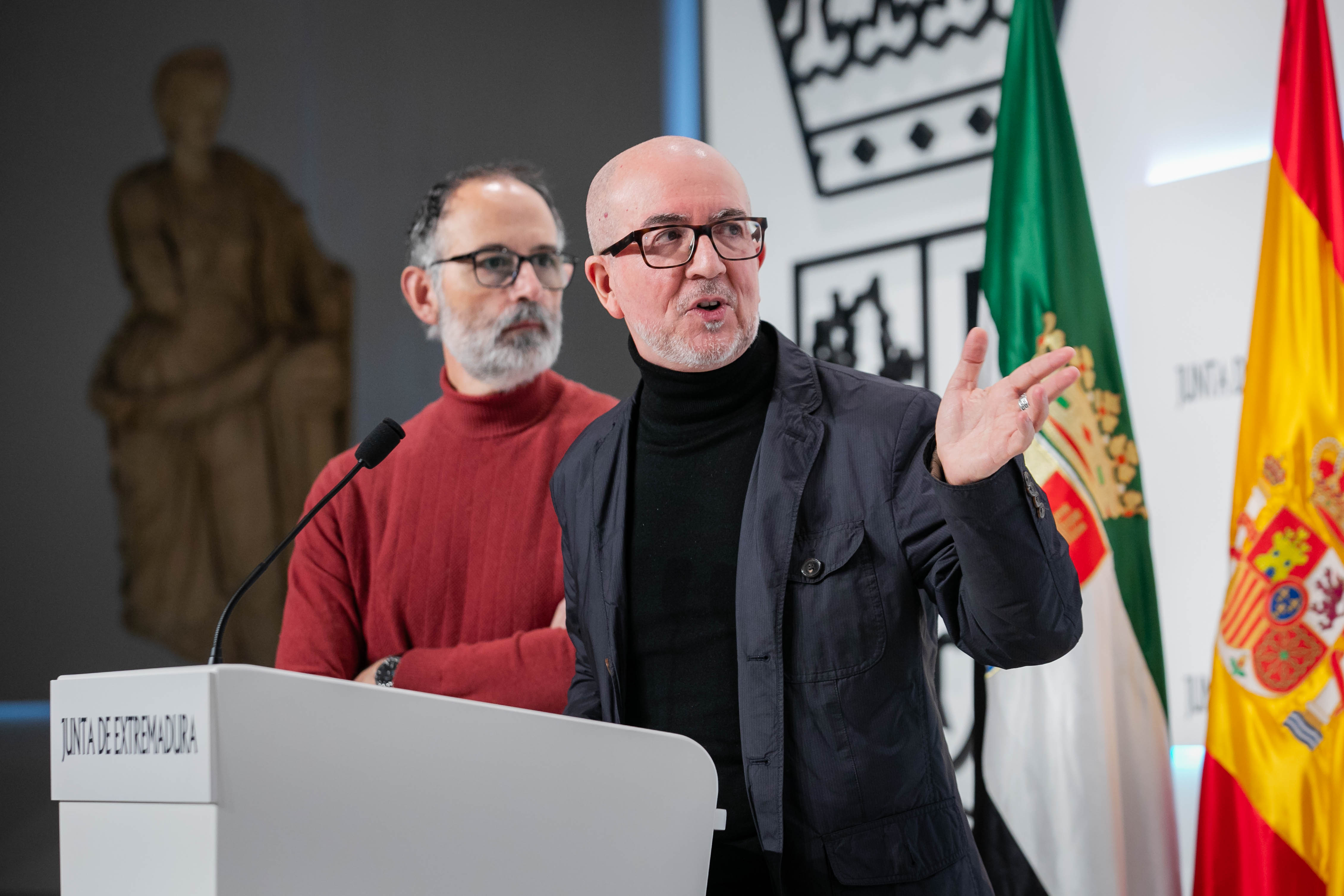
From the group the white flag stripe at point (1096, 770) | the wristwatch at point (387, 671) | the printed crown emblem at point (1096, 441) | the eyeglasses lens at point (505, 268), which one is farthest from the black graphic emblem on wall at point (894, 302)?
the wristwatch at point (387, 671)

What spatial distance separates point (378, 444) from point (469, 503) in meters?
0.78

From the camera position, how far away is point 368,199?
165 inches

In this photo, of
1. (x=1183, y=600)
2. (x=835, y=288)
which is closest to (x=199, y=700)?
(x=1183, y=600)

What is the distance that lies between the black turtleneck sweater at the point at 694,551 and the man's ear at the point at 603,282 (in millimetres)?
76

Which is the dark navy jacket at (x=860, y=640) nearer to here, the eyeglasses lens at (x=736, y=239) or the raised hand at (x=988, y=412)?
the raised hand at (x=988, y=412)

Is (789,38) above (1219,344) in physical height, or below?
above

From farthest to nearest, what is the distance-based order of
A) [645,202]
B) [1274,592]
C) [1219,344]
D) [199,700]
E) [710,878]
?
1. [1219,344]
2. [1274,592]
3. [645,202]
4. [710,878]
5. [199,700]

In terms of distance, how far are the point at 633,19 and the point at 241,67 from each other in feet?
4.84

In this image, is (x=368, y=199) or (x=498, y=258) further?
(x=368, y=199)

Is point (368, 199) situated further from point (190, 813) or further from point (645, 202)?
point (190, 813)

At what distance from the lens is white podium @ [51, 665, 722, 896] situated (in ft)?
2.90

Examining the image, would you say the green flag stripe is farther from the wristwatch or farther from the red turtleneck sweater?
the wristwatch

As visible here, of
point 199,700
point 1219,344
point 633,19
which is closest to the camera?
point 199,700

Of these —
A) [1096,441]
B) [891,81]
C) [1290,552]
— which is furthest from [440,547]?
[891,81]
